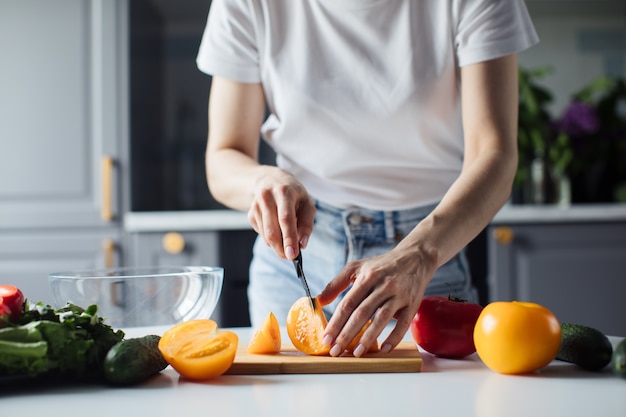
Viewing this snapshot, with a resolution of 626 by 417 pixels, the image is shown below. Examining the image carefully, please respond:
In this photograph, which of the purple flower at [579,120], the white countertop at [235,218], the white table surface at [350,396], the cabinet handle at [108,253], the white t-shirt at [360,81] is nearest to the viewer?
the white table surface at [350,396]

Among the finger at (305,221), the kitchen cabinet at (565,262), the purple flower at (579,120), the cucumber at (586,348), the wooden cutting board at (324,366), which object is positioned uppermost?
the purple flower at (579,120)

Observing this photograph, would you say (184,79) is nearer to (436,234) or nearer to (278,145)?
(278,145)

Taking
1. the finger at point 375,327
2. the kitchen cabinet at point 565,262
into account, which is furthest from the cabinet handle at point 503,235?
the finger at point 375,327

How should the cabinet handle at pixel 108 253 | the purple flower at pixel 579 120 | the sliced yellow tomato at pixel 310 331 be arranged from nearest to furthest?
the sliced yellow tomato at pixel 310 331 < the cabinet handle at pixel 108 253 < the purple flower at pixel 579 120

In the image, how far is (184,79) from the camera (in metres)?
2.73

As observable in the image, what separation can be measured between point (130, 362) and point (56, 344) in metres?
0.07

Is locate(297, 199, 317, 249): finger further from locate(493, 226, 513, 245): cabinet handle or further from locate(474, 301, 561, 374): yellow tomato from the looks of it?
locate(493, 226, 513, 245): cabinet handle

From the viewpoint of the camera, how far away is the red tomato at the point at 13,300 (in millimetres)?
727

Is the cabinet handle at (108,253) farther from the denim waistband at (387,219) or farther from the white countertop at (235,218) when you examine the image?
the denim waistband at (387,219)

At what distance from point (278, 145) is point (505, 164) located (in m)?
0.41

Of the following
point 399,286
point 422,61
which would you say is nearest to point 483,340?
point 399,286

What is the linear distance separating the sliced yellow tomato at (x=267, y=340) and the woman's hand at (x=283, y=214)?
9cm

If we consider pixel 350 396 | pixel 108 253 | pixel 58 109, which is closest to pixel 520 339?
pixel 350 396

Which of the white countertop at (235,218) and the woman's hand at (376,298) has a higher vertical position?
the woman's hand at (376,298)
